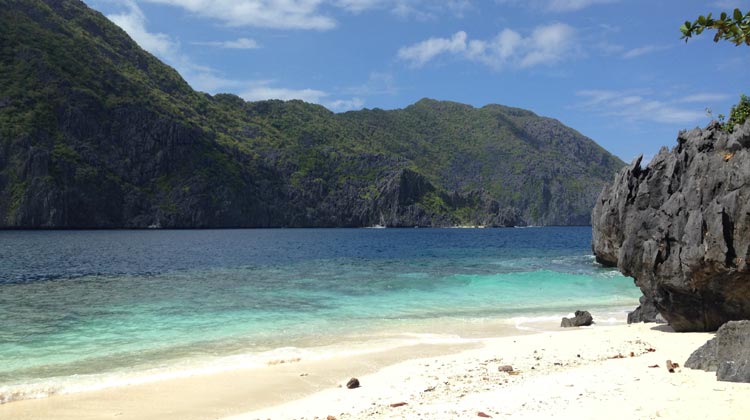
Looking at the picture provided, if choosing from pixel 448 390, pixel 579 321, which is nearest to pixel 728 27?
pixel 448 390

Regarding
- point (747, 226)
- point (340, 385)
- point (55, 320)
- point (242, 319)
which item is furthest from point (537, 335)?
point (55, 320)

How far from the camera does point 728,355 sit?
1133 cm

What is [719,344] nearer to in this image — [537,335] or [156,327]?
[537,335]

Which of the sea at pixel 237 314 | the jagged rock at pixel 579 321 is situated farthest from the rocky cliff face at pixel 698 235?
the sea at pixel 237 314

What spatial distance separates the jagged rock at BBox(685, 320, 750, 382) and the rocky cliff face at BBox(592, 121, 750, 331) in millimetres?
4482

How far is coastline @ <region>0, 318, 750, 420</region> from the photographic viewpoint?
9.88m

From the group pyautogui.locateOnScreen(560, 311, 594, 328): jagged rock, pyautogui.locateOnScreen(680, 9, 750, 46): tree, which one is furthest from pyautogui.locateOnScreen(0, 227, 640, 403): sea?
pyautogui.locateOnScreen(680, 9, 750, 46): tree

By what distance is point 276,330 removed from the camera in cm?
2195

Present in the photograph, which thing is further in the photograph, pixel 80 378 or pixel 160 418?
pixel 80 378

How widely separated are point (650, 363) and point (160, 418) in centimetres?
1278

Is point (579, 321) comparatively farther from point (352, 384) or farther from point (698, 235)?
point (352, 384)

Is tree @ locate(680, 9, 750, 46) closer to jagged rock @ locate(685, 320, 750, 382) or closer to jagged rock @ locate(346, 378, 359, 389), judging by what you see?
jagged rock @ locate(685, 320, 750, 382)

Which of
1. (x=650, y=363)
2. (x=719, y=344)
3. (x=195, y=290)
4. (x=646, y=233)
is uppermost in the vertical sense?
(x=646, y=233)

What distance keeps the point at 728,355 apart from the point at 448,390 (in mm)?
6617
